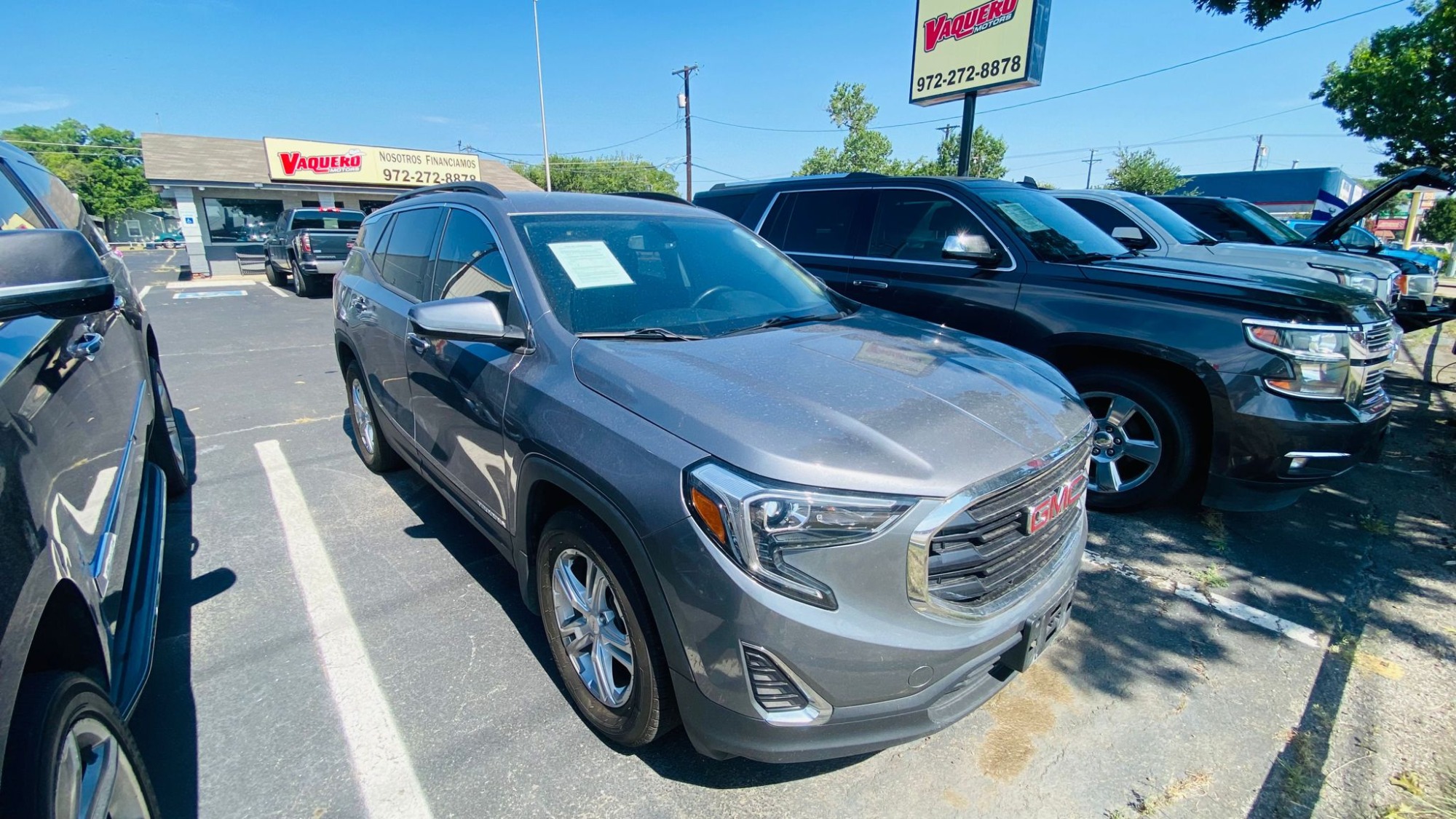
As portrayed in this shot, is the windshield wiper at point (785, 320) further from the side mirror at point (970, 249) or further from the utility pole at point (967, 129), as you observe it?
the utility pole at point (967, 129)

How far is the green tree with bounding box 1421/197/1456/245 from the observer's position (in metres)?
36.9

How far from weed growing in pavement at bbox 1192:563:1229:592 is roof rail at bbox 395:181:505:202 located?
388 centimetres

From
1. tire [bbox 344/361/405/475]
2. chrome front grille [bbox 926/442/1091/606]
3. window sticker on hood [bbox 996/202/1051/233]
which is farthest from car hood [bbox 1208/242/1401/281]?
tire [bbox 344/361/405/475]

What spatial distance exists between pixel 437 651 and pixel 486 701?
0.41 metres

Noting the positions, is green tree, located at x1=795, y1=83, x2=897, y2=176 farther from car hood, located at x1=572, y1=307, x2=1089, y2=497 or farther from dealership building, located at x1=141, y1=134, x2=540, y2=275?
car hood, located at x1=572, y1=307, x2=1089, y2=497

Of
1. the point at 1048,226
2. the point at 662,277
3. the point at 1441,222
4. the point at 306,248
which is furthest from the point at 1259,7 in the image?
the point at 1441,222

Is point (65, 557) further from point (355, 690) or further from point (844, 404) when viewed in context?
point (844, 404)

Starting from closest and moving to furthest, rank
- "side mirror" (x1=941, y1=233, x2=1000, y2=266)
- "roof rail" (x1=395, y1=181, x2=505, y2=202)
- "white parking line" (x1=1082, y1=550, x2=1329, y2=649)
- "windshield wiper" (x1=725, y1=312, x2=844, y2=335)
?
"windshield wiper" (x1=725, y1=312, x2=844, y2=335) → "white parking line" (x1=1082, y1=550, x2=1329, y2=649) → "roof rail" (x1=395, y1=181, x2=505, y2=202) → "side mirror" (x1=941, y1=233, x2=1000, y2=266)

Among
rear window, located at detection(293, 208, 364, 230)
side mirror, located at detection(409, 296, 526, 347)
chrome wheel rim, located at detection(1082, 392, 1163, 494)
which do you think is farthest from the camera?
rear window, located at detection(293, 208, 364, 230)

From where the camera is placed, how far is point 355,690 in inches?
98.6

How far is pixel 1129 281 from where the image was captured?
3.87 metres

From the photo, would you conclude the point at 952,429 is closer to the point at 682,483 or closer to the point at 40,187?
the point at 682,483

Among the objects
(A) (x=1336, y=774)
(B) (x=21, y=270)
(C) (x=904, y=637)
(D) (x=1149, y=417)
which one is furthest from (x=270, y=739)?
(D) (x=1149, y=417)

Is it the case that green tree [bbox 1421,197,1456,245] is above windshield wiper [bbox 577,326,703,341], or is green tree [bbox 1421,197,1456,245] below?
above
